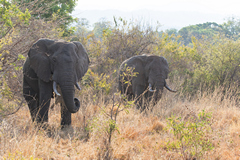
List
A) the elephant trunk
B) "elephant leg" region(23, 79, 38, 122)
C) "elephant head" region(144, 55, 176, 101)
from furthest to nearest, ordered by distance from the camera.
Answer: "elephant head" region(144, 55, 176, 101) < "elephant leg" region(23, 79, 38, 122) < the elephant trunk

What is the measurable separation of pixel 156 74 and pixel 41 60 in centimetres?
363

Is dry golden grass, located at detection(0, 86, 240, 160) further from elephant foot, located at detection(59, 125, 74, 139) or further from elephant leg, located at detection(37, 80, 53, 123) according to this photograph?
elephant leg, located at detection(37, 80, 53, 123)

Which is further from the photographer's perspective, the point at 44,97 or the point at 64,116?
the point at 64,116

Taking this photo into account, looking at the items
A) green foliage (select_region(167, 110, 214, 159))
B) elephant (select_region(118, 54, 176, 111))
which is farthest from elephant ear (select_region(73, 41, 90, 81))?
green foliage (select_region(167, 110, 214, 159))

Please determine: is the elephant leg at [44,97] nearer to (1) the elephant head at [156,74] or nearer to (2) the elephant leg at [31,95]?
(2) the elephant leg at [31,95]

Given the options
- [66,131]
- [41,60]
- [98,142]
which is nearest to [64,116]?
[66,131]

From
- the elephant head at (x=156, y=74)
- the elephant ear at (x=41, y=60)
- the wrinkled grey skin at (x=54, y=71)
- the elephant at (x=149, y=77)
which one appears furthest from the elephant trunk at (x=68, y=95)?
the elephant head at (x=156, y=74)

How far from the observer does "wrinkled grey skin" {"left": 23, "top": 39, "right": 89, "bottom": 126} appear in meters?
5.32

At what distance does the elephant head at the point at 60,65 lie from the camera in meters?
5.30

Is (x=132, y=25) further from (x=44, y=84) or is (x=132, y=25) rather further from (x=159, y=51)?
(x=44, y=84)

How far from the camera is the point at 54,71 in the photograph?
539 centimetres

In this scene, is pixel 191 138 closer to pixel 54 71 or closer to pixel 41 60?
pixel 54 71

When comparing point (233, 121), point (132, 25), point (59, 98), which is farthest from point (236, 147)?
point (132, 25)

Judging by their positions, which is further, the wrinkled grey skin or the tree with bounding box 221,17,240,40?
the tree with bounding box 221,17,240,40
